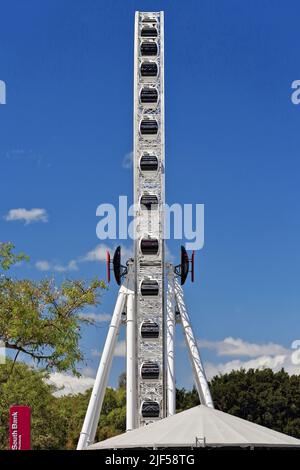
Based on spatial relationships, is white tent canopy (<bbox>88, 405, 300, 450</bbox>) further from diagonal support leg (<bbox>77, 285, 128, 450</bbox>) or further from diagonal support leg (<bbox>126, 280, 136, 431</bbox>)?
diagonal support leg (<bbox>126, 280, 136, 431</bbox>)

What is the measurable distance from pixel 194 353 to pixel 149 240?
22.2 ft

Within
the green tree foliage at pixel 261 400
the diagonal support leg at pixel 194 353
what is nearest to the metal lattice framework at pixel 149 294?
the diagonal support leg at pixel 194 353

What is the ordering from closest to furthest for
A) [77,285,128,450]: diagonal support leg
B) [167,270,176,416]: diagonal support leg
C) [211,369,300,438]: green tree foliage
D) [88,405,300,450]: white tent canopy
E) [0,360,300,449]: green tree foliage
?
[88,405,300,450]: white tent canopy, [77,285,128,450]: diagonal support leg, [167,270,176,416]: diagonal support leg, [0,360,300,449]: green tree foliage, [211,369,300,438]: green tree foliage

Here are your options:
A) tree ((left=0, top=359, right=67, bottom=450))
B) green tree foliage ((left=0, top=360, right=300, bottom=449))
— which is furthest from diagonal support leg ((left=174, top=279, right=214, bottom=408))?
green tree foliage ((left=0, top=360, right=300, bottom=449))

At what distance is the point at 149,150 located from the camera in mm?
49000

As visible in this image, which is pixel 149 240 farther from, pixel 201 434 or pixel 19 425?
pixel 201 434

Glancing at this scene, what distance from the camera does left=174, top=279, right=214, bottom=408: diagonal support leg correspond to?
4791 centimetres

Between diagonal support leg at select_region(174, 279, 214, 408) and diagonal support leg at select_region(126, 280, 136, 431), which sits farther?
diagonal support leg at select_region(174, 279, 214, 408)

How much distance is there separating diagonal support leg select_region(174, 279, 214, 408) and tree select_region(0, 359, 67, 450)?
8.29m

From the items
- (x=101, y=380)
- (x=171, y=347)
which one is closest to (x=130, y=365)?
(x=101, y=380)

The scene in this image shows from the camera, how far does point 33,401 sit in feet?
154
